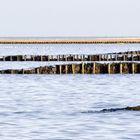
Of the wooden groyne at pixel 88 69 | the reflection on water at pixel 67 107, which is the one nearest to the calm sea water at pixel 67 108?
the reflection on water at pixel 67 107

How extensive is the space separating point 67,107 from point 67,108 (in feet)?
1.75

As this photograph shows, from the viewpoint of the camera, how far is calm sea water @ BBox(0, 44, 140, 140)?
29.2 meters

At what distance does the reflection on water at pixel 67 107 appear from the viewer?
2930cm

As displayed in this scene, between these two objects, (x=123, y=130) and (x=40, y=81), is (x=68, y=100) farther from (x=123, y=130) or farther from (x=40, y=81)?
(x=40, y=81)

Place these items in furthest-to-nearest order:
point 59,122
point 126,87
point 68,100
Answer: point 126,87
point 68,100
point 59,122

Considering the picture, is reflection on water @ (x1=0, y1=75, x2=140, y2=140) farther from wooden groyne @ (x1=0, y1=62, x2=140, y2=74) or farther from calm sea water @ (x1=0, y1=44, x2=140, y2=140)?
wooden groyne @ (x1=0, y1=62, x2=140, y2=74)

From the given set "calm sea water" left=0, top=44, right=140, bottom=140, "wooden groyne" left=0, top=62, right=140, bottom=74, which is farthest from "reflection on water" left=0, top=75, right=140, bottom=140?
"wooden groyne" left=0, top=62, right=140, bottom=74

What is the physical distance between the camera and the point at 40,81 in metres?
63.9

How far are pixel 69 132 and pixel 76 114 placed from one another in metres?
6.44

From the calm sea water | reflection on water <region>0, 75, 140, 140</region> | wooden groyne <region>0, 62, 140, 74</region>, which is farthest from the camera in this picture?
wooden groyne <region>0, 62, 140, 74</region>

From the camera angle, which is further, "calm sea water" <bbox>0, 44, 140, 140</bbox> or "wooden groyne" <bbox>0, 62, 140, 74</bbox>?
"wooden groyne" <bbox>0, 62, 140, 74</bbox>

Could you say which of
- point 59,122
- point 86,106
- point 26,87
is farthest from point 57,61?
point 59,122

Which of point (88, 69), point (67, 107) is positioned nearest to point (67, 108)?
point (67, 107)

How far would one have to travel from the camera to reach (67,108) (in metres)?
38.9
